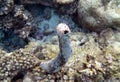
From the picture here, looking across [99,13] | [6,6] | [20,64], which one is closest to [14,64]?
[20,64]

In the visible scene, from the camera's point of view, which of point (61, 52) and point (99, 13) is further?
point (99, 13)

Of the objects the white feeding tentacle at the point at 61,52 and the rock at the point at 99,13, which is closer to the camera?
the white feeding tentacle at the point at 61,52

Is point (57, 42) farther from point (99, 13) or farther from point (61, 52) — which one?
Result: point (61, 52)

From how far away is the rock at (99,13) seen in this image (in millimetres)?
3654

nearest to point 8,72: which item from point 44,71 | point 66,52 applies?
point 44,71

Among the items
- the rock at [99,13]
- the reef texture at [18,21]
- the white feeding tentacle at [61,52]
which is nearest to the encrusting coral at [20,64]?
the white feeding tentacle at [61,52]

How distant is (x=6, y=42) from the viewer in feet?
13.2

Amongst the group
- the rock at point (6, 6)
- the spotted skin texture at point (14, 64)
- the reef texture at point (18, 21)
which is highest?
the rock at point (6, 6)

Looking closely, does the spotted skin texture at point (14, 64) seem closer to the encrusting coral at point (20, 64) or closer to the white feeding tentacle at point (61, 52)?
the encrusting coral at point (20, 64)

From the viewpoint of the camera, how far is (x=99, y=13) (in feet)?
12.3

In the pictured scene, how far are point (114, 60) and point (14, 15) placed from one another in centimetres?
166

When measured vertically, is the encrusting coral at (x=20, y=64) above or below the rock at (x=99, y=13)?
below

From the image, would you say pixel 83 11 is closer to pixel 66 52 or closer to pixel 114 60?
pixel 114 60

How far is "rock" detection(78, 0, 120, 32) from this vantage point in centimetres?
365
